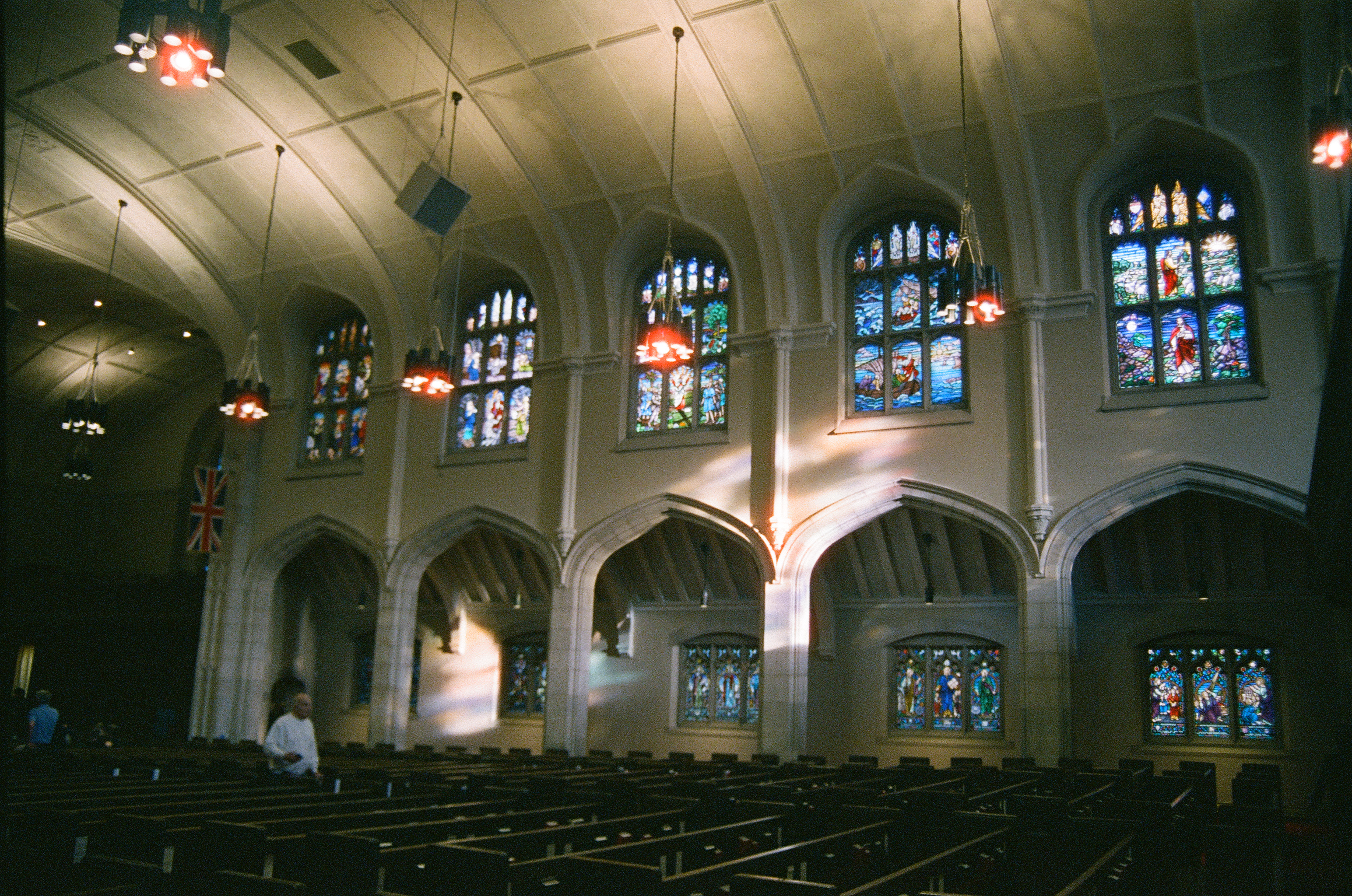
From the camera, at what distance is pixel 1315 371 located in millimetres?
12086

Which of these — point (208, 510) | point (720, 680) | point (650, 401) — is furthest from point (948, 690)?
point (208, 510)

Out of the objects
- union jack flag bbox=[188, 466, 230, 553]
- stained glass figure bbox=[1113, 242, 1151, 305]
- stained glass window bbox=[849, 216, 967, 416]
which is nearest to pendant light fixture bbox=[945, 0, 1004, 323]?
stained glass window bbox=[849, 216, 967, 416]

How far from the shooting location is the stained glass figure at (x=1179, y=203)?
44.4 feet

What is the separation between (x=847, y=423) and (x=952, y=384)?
58.7 inches

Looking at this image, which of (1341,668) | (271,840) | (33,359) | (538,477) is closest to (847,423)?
(538,477)

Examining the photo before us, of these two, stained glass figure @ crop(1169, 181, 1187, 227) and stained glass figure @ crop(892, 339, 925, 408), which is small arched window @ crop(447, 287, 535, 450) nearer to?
stained glass figure @ crop(892, 339, 925, 408)

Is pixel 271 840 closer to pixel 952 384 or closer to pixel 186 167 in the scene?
pixel 952 384

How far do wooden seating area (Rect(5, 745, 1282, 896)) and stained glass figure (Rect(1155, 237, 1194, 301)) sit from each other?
6165 millimetres

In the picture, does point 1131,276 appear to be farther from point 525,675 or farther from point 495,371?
point 525,675

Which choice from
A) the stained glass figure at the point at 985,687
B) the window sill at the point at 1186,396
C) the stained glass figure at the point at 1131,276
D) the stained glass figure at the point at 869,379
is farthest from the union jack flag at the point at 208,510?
the stained glass figure at the point at 1131,276

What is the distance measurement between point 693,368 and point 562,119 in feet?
13.5

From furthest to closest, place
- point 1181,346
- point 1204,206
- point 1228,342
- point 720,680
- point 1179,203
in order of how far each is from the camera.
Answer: point 720,680 < point 1179,203 < point 1204,206 < point 1181,346 < point 1228,342

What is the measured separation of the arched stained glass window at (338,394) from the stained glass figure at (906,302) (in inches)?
381

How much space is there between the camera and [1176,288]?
525 inches
